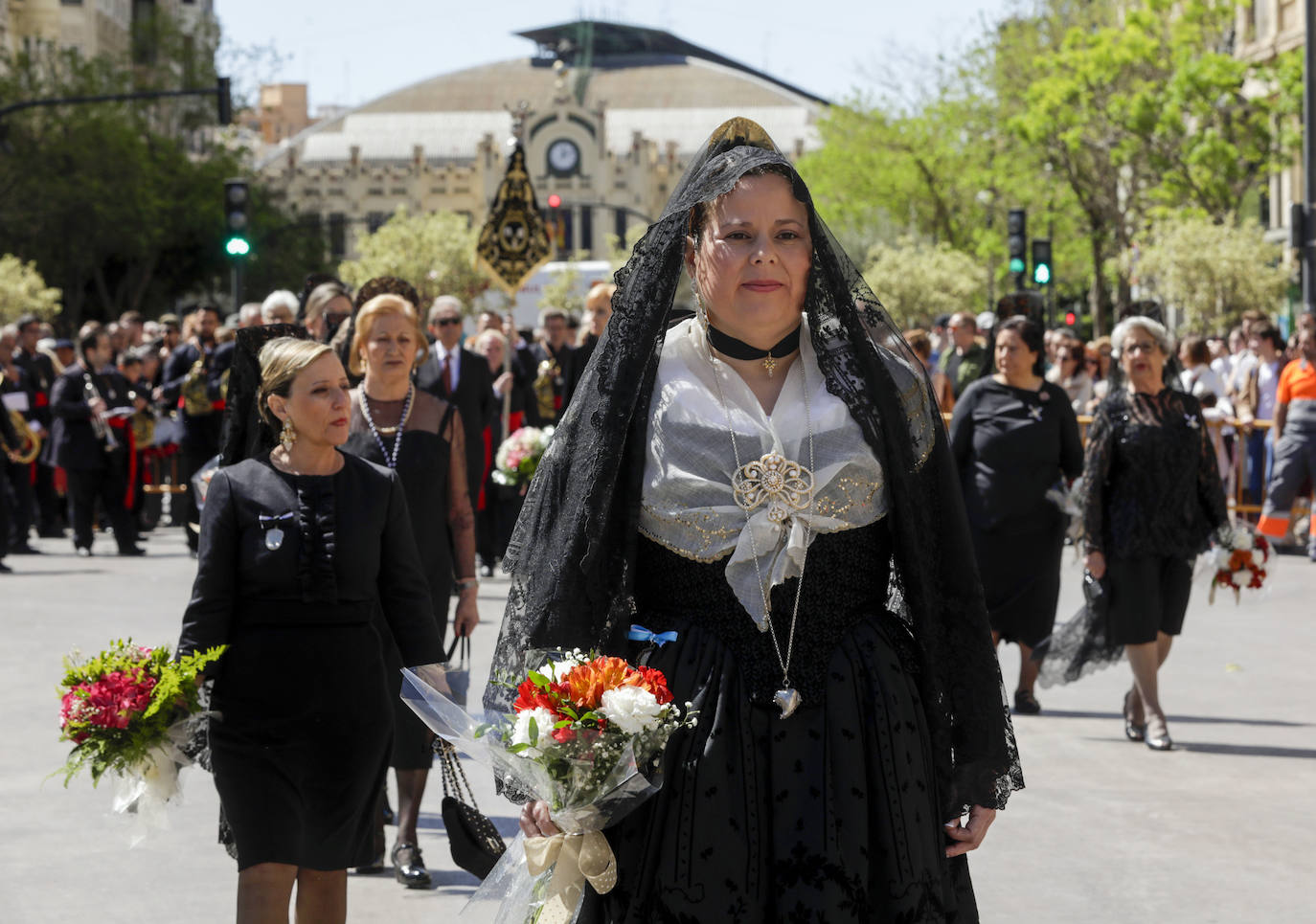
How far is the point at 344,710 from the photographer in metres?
5.16

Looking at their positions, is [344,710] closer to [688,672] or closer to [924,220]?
[688,672]

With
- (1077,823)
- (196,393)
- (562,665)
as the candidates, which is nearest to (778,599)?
(562,665)

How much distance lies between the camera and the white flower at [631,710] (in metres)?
3.39

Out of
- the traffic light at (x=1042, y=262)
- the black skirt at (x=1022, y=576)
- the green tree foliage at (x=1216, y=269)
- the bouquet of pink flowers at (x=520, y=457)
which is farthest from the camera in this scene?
the green tree foliage at (x=1216, y=269)

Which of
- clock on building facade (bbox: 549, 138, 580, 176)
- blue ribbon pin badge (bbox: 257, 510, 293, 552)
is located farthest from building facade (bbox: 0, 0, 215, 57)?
blue ribbon pin badge (bbox: 257, 510, 293, 552)

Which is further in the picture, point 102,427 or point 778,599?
point 102,427

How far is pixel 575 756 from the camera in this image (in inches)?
136

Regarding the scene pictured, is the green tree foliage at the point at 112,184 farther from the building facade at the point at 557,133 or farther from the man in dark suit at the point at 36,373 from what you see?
the building facade at the point at 557,133

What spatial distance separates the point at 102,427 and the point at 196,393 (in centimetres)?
186

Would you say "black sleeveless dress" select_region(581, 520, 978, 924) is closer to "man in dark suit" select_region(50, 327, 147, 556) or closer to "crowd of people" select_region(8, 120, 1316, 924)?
"crowd of people" select_region(8, 120, 1316, 924)

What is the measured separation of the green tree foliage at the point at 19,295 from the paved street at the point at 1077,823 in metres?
31.1

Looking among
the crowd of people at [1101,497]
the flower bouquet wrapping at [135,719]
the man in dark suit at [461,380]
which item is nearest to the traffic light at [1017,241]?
the man in dark suit at [461,380]

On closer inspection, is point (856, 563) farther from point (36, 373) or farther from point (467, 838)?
point (36, 373)

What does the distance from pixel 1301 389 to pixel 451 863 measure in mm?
11625
